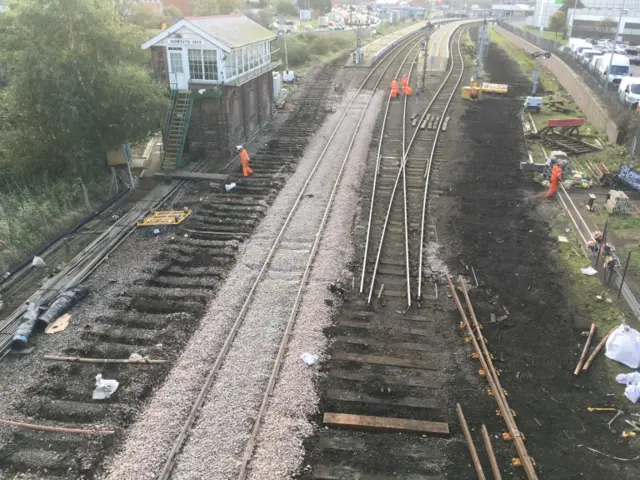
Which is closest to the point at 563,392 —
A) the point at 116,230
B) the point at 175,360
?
the point at 175,360

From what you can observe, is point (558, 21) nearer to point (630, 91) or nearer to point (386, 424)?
point (630, 91)

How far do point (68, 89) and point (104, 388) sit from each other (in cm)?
1051

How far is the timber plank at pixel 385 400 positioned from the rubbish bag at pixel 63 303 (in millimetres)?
6349

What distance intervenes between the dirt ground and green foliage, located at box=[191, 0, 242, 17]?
35.3 metres

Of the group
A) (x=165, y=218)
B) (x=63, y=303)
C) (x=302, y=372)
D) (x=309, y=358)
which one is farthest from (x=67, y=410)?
(x=165, y=218)

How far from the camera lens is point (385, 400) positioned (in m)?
9.53

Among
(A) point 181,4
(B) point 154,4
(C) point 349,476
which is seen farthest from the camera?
Answer: (A) point 181,4

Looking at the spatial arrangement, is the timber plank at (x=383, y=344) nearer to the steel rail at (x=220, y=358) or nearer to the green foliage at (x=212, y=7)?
the steel rail at (x=220, y=358)

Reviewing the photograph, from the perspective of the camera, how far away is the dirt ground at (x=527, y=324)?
867 cm

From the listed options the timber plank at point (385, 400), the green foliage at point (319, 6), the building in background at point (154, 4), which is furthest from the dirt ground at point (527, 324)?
the green foliage at point (319, 6)

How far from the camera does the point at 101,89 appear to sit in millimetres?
17047

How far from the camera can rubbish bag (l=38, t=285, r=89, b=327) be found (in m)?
11.4

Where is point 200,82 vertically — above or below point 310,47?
below

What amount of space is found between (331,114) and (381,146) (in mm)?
6706
